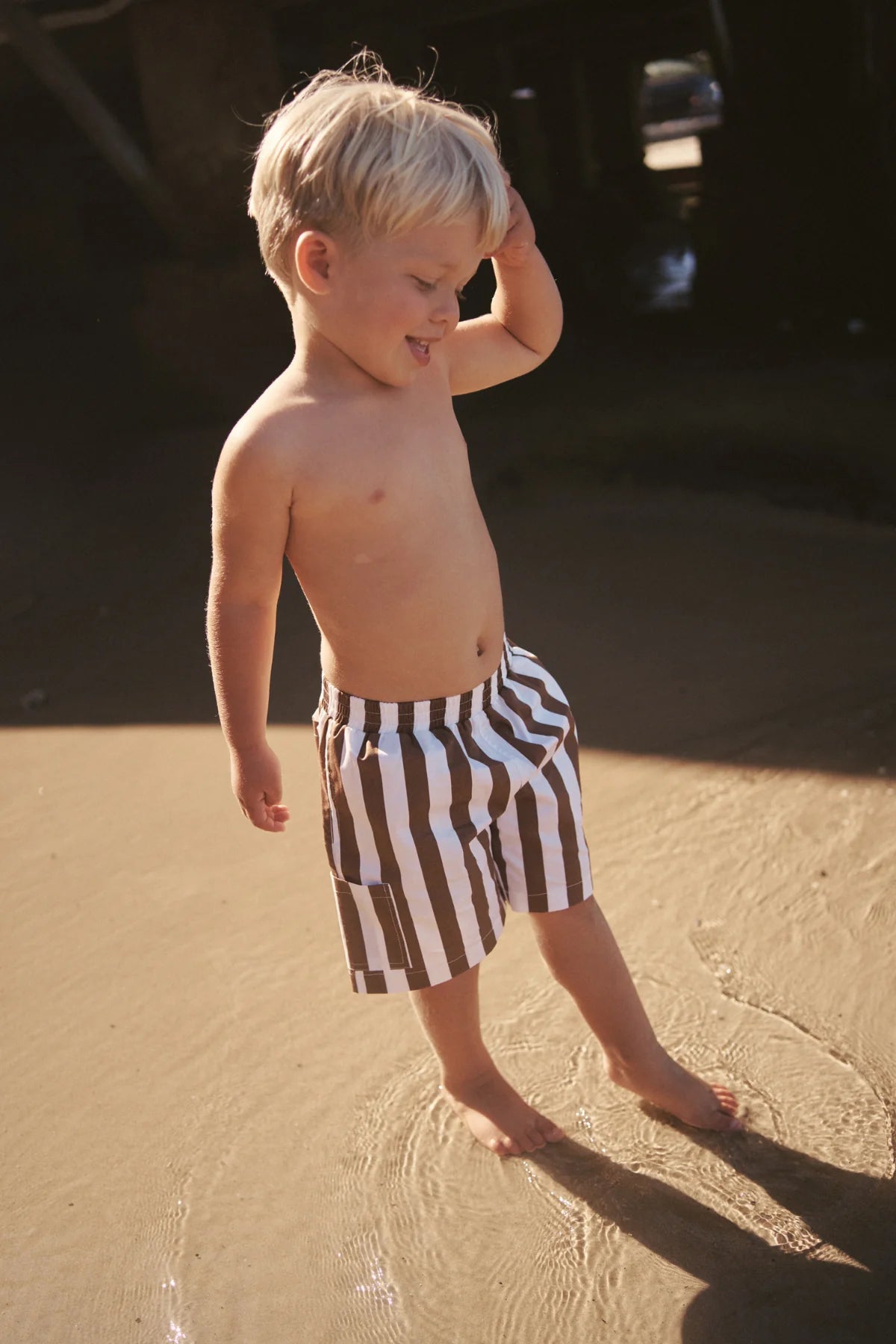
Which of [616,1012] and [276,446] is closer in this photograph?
[276,446]

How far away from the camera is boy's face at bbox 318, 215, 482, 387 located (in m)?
1.27

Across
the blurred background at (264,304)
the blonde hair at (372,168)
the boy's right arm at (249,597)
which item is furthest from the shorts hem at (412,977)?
the blurred background at (264,304)

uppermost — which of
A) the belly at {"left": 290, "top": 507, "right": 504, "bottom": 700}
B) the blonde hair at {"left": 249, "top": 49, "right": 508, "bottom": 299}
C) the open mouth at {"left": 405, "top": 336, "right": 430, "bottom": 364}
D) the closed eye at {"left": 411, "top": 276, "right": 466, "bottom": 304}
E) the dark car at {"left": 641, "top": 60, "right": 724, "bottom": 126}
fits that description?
the blonde hair at {"left": 249, "top": 49, "right": 508, "bottom": 299}

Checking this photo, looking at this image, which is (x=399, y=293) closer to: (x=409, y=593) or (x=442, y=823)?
(x=409, y=593)

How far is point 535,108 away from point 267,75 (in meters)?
6.70

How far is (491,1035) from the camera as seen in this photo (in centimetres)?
183

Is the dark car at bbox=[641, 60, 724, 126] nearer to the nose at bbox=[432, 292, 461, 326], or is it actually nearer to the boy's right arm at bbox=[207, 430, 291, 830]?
the nose at bbox=[432, 292, 461, 326]

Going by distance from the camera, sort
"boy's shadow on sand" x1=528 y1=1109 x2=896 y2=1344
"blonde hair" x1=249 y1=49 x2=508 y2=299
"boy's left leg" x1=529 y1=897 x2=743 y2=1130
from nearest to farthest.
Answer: "blonde hair" x1=249 y1=49 x2=508 y2=299
"boy's shadow on sand" x1=528 y1=1109 x2=896 y2=1344
"boy's left leg" x1=529 y1=897 x2=743 y2=1130

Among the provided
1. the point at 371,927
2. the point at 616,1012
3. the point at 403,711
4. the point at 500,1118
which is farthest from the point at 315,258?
the point at 500,1118

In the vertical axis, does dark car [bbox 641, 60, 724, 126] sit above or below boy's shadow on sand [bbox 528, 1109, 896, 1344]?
below

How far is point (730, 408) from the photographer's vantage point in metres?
4.32

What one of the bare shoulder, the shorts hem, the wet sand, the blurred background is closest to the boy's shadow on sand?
the wet sand

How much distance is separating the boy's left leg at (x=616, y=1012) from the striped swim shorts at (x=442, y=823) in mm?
51

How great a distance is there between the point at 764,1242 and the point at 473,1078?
41 cm
